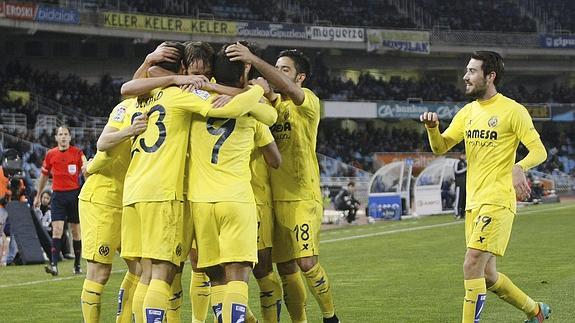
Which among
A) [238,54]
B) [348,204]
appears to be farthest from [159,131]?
[348,204]

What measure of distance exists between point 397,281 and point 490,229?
578 cm

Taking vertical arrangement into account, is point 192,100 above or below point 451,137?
above

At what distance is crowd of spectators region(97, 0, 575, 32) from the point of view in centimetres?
5028

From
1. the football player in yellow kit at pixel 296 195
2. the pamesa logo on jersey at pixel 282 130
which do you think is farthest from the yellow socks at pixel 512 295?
the pamesa logo on jersey at pixel 282 130

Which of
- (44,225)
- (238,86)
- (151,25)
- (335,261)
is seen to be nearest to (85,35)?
(151,25)

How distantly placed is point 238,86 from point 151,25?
39.5 m

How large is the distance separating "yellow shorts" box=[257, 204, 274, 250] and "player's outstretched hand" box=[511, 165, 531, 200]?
203 centimetres

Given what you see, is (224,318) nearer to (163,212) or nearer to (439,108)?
(163,212)

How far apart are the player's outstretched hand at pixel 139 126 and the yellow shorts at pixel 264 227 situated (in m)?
1.54

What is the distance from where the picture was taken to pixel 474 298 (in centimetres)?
838

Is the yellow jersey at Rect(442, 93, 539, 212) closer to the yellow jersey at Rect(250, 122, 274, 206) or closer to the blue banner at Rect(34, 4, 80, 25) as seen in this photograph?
the yellow jersey at Rect(250, 122, 274, 206)

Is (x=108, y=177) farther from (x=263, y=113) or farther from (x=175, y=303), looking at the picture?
(x=263, y=113)

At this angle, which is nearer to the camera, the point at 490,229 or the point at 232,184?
the point at 232,184

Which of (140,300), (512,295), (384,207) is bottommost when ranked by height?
(384,207)
